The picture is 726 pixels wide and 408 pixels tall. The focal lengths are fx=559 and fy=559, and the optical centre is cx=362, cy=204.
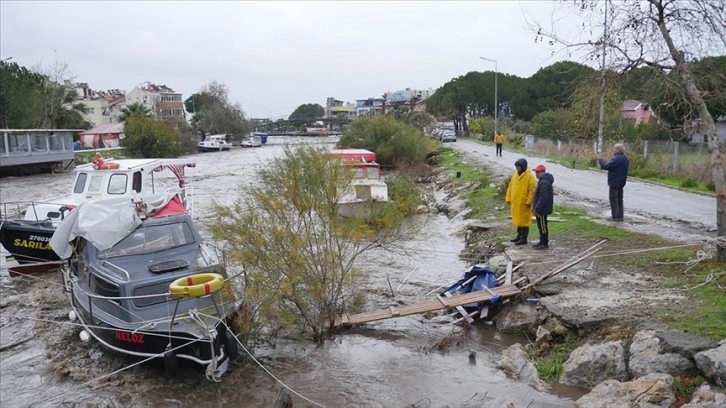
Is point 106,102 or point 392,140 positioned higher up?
point 106,102

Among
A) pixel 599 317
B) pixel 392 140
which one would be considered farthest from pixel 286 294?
pixel 392 140

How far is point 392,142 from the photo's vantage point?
39.7 m

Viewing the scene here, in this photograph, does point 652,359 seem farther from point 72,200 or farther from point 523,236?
point 72,200

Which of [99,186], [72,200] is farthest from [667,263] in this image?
[72,200]

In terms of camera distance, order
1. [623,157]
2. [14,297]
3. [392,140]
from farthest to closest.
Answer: [392,140], [14,297], [623,157]

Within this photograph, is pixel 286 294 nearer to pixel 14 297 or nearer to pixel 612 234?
pixel 612 234

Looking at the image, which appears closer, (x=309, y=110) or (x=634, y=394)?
(x=634, y=394)

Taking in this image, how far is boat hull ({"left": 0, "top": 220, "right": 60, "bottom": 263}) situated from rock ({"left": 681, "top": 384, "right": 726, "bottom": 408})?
1466cm

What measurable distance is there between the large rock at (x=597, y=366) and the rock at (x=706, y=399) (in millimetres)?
1007

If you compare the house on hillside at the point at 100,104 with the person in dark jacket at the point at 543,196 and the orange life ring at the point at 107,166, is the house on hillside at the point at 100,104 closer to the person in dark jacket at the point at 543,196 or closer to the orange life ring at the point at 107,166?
the orange life ring at the point at 107,166

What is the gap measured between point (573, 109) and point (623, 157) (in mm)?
3332

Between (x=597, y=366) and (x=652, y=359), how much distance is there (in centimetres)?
65

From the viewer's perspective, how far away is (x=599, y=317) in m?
7.97

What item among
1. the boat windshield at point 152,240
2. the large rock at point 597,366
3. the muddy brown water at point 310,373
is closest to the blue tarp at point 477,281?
the muddy brown water at point 310,373
